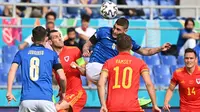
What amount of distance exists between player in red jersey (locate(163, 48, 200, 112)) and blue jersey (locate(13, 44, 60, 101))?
2.73m

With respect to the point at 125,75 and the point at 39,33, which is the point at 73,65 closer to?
the point at 39,33

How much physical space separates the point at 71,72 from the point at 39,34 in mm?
2216

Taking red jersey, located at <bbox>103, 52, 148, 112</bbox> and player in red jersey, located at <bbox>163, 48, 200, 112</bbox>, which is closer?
red jersey, located at <bbox>103, 52, 148, 112</bbox>

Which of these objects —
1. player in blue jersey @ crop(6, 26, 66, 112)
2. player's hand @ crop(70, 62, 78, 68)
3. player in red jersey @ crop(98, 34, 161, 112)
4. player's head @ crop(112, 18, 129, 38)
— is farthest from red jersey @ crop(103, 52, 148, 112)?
player's hand @ crop(70, 62, 78, 68)

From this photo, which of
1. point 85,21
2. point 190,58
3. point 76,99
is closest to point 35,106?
point 76,99

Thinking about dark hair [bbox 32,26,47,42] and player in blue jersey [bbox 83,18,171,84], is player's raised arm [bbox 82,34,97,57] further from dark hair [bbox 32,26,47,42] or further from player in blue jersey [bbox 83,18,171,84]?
dark hair [bbox 32,26,47,42]

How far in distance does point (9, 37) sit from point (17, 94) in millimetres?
1701

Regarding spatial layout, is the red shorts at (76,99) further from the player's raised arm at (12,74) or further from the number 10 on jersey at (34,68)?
the player's raised arm at (12,74)

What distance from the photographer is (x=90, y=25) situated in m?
19.9

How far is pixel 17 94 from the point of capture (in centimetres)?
1833

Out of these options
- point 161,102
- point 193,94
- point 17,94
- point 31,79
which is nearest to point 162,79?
point 161,102

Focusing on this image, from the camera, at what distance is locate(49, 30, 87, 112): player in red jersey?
13.3 meters

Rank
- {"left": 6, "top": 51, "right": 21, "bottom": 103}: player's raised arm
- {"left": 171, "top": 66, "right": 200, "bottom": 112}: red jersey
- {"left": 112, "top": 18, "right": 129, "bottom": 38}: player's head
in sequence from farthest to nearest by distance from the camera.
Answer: {"left": 171, "top": 66, "right": 200, "bottom": 112}: red jersey < {"left": 112, "top": 18, "right": 129, "bottom": 38}: player's head < {"left": 6, "top": 51, "right": 21, "bottom": 103}: player's raised arm

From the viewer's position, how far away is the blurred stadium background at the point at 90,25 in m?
18.7
